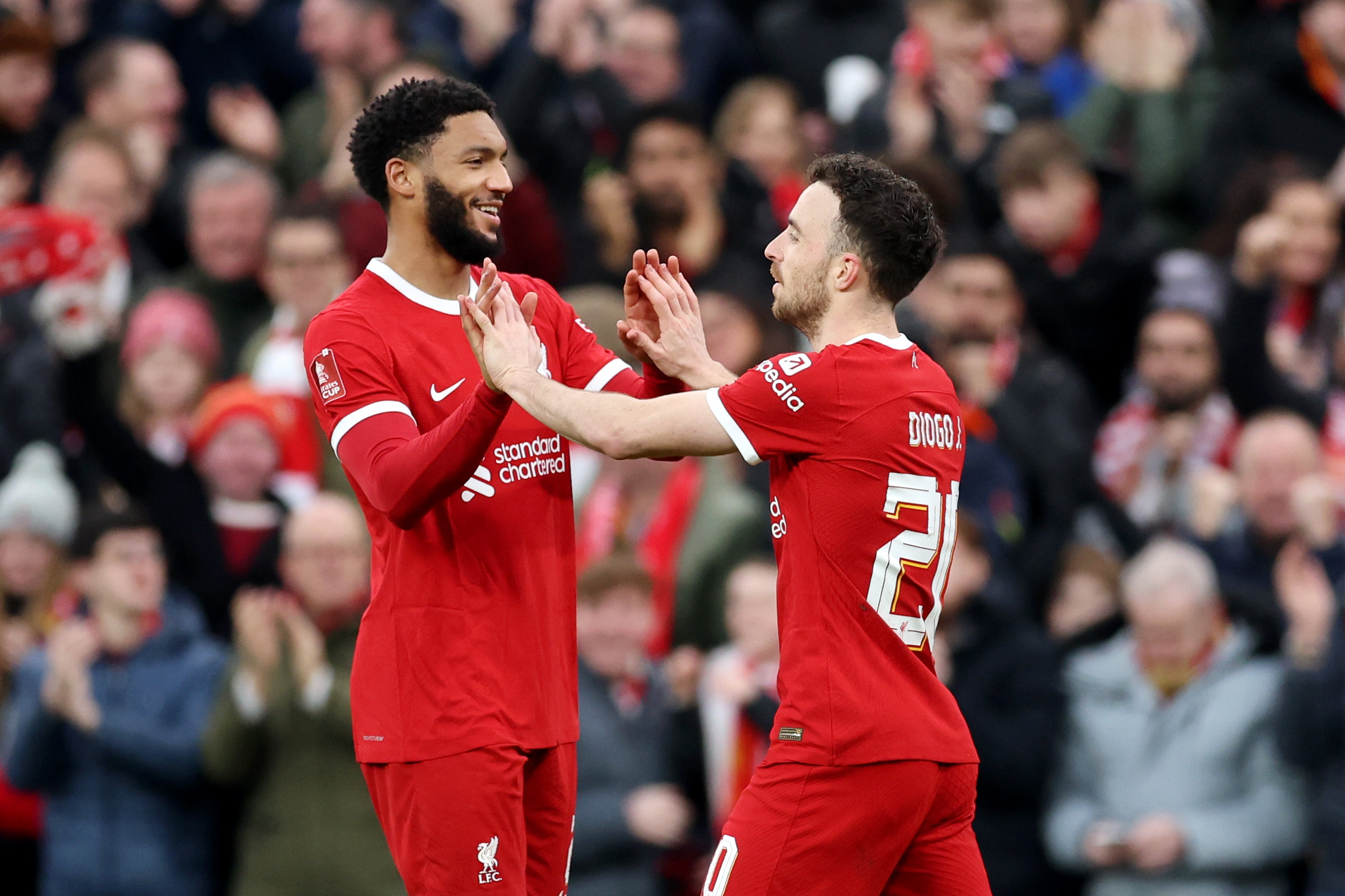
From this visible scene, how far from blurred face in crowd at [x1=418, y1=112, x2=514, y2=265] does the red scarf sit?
3.10 meters

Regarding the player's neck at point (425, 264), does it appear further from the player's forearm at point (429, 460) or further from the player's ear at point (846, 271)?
the player's ear at point (846, 271)

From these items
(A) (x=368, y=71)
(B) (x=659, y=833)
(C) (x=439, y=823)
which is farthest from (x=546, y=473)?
(A) (x=368, y=71)

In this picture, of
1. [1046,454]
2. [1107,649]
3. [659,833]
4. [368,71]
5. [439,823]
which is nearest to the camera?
[439,823]

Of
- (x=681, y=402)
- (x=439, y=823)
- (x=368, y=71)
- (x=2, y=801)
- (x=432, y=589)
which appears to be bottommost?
(x=2, y=801)

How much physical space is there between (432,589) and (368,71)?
21.0ft

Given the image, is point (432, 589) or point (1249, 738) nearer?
point (432, 589)

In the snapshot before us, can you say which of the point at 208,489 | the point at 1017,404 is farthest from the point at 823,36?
the point at 208,489

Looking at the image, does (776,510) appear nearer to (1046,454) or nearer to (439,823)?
(439,823)

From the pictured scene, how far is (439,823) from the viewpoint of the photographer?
5.14m

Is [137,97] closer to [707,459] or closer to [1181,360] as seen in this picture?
[707,459]

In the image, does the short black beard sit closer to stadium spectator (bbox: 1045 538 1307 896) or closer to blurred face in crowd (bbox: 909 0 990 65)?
stadium spectator (bbox: 1045 538 1307 896)

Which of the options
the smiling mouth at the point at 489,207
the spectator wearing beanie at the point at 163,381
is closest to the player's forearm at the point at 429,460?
the smiling mouth at the point at 489,207

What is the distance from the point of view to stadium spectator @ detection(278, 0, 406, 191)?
11023 mm

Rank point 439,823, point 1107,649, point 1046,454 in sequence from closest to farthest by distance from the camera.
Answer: point 439,823 < point 1107,649 < point 1046,454
